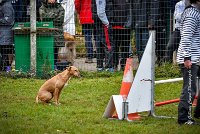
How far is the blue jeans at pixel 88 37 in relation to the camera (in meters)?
16.3

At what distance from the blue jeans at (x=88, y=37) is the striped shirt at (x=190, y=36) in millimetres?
6732

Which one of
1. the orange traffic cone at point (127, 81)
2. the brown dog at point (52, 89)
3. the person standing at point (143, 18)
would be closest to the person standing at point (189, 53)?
the orange traffic cone at point (127, 81)

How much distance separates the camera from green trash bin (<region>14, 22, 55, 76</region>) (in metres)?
15.9

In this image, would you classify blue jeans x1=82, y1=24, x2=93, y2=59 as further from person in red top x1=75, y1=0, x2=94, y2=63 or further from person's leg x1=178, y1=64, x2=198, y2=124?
person's leg x1=178, y1=64, x2=198, y2=124

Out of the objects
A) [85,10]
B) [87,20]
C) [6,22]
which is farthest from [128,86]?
[6,22]

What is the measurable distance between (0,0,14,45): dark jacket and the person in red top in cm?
155

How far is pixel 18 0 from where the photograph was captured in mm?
16594

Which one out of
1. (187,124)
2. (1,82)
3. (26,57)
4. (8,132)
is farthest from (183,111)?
(26,57)

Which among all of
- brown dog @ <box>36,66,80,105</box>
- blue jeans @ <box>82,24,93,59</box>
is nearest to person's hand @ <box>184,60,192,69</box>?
brown dog @ <box>36,66,80,105</box>

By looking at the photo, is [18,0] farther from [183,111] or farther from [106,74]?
[183,111]

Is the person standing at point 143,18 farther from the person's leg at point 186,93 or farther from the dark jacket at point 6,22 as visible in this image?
the person's leg at point 186,93

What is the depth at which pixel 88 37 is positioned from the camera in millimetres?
16359

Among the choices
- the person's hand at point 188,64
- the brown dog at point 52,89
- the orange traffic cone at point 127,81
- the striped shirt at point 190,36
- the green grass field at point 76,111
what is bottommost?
the green grass field at point 76,111

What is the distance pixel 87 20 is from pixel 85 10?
0.25 m
